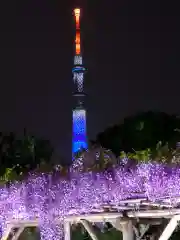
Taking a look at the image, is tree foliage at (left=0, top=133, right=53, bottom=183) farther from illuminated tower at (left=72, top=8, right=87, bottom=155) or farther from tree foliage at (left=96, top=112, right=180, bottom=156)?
illuminated tower at (left=72, top=8, right=87, bottom=155)

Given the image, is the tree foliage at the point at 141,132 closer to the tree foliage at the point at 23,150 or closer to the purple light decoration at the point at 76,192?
the tree foliage at the point at 23,150

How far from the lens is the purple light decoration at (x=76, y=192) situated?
34.2 ft

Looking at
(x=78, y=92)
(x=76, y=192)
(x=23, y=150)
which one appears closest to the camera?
(x=76, y=192)

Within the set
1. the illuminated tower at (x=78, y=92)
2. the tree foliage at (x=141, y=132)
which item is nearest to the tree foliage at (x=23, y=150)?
the tree foliage at (x=141, y=132)

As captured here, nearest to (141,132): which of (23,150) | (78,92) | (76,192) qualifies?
(23,150)

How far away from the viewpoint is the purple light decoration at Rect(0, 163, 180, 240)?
10414 millimetres

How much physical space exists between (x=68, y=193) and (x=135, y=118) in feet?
64.4

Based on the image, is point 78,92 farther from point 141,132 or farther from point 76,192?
point 76,192

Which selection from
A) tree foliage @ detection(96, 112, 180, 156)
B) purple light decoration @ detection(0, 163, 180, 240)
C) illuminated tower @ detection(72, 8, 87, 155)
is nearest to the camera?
purple light decoration @ detection(0, 163, 180, 240)

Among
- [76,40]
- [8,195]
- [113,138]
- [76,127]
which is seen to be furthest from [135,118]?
[76,40]

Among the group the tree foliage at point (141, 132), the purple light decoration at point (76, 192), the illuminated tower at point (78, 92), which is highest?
the illuminated tower at point (78, 92)

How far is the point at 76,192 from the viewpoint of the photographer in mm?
11883

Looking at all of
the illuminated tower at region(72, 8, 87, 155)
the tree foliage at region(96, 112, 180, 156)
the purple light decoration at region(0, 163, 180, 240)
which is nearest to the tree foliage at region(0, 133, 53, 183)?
the tree foliage at region(96, 112, 180, 156)

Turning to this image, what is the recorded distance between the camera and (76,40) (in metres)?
78.7
